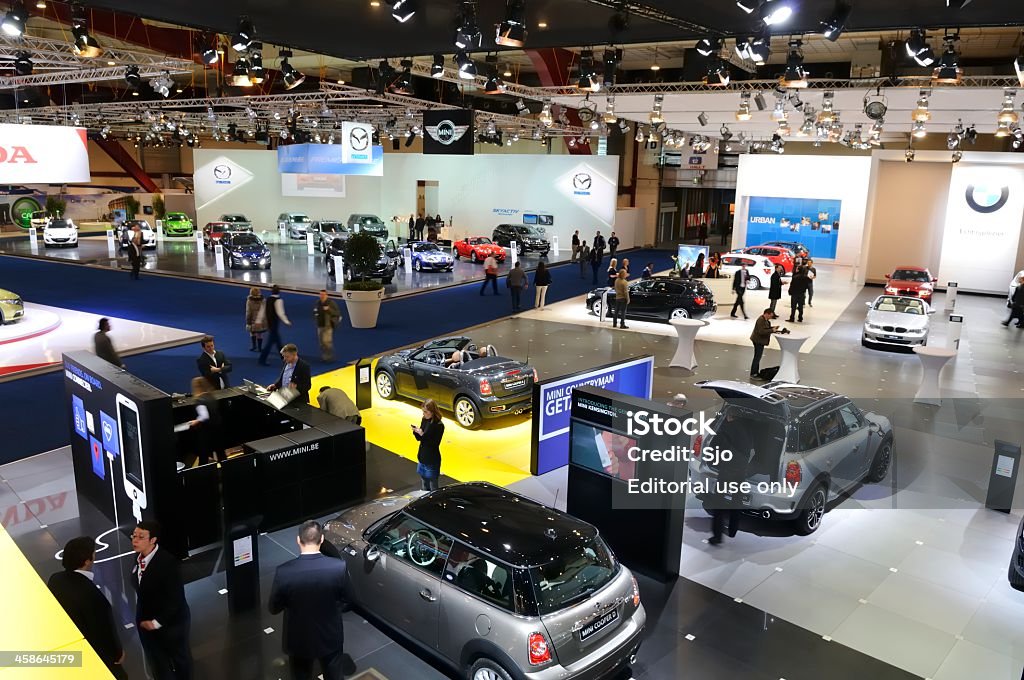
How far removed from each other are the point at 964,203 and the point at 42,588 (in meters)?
28.2

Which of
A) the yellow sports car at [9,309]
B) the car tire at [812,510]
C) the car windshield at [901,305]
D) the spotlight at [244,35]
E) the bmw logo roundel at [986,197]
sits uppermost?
the spotlight at [244,35]

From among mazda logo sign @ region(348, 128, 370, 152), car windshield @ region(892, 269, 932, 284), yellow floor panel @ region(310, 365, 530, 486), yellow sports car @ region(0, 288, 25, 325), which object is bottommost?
yellow floor panel @ region(310, 365, 530, 486)

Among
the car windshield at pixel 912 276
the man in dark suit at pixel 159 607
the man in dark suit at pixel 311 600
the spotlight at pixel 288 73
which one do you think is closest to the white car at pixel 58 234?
the spotlight at pixel 288 73

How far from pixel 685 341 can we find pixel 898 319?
5691mm

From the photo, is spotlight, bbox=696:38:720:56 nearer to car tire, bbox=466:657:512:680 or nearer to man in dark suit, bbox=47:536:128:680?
car tire, bbox=466:657:512:680

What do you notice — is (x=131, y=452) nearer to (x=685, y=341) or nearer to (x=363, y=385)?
(x=363, y=385)

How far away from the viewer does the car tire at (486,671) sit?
4.57 metres

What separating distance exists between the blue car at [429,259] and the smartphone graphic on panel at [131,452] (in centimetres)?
2049

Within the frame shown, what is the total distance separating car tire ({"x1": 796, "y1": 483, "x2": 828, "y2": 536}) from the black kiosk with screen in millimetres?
1501

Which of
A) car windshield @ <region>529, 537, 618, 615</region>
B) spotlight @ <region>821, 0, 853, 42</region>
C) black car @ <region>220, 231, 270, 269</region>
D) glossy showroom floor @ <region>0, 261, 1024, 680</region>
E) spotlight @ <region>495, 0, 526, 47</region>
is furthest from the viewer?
black car @ <region>220, 231, 270, 269</region>

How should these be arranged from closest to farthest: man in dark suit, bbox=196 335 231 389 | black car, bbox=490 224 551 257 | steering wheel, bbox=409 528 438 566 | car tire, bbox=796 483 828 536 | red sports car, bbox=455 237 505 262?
steering wheel, bbox=409 528 438 566, car tire, bbox=796 483 828 536, man in dark suit, bbox=196 335 231 389, red sports car, bbox=455 237 505 262, black car, bbox=490 224 551 257

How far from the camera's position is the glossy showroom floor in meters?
5.39

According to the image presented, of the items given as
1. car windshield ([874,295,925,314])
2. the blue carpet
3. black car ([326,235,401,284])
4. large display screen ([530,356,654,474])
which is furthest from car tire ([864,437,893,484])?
black car ([326,235,401,284])

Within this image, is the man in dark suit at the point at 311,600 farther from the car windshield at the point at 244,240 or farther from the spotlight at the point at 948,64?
the car windshield at the point at 244,240
